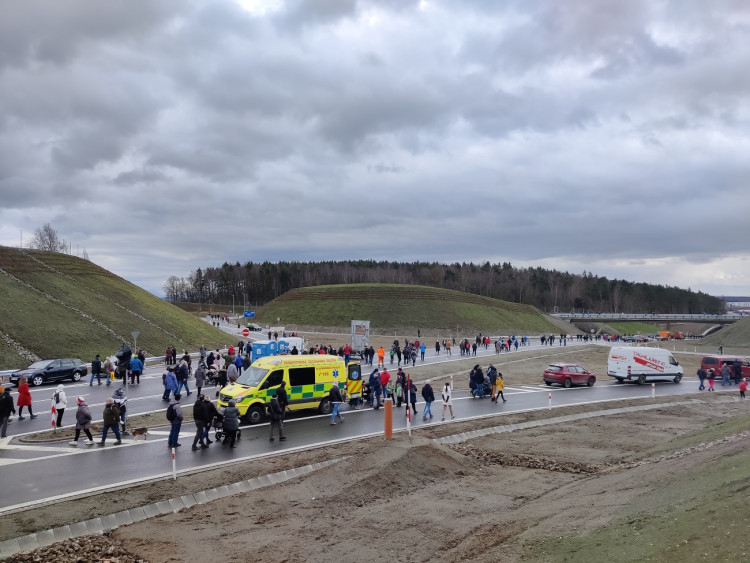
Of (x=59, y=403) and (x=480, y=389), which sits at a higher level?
(x=59, y=403)

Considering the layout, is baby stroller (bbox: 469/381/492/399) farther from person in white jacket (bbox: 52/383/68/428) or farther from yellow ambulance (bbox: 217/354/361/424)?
person in white jacket (bbox: 52/383/68/428)

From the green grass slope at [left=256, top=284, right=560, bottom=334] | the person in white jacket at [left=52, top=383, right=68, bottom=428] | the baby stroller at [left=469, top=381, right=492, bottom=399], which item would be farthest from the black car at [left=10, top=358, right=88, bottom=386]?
the green grass slope at [left=256, top=284, right=560, bottom=334]

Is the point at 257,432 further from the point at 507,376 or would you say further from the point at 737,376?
the point at 737,376

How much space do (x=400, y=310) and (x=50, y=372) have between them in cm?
7471

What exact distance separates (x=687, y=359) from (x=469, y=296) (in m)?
64.6

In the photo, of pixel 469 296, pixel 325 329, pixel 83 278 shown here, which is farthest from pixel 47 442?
pixel 469 296

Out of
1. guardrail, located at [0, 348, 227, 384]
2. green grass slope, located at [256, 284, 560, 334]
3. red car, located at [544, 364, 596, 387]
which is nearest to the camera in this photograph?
guardrail, located at [0, 348, 227, 384]

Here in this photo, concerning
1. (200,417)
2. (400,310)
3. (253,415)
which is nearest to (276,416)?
(200,417)

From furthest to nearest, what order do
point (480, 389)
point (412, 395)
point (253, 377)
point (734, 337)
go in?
point (734, 337), point (480, 389), point (412, 395), point (253, 377)

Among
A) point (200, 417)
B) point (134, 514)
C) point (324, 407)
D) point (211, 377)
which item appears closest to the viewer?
point (134, 514)

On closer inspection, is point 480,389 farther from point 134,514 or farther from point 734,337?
point 734,337

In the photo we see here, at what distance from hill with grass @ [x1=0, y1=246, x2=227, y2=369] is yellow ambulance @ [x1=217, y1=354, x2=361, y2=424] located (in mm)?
23326

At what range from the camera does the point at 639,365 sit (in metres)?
34.9

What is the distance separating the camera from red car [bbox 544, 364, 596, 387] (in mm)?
32594
